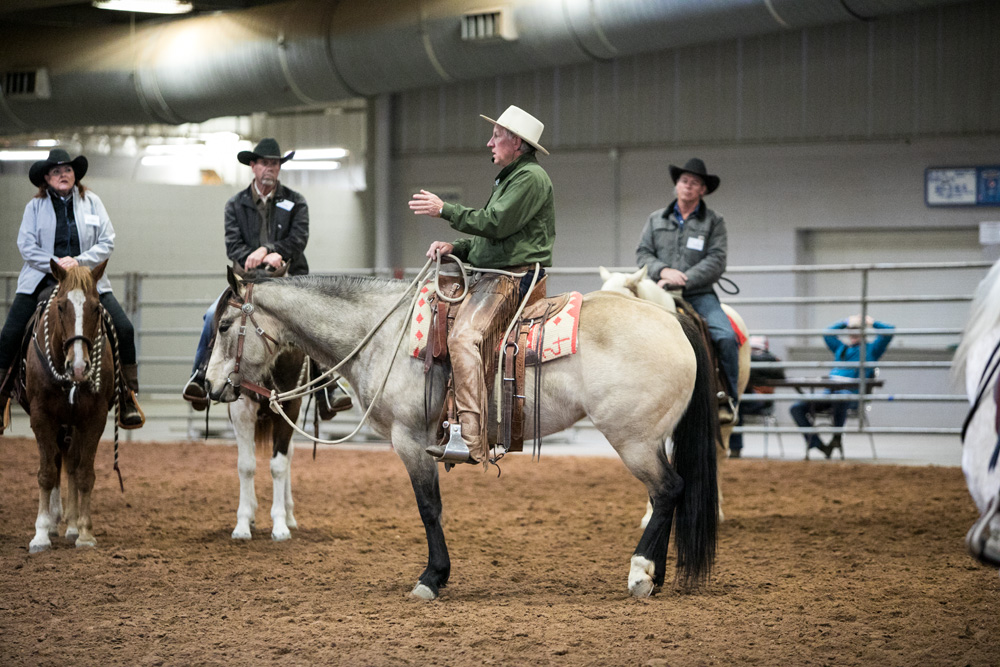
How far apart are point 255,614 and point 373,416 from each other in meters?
0.97

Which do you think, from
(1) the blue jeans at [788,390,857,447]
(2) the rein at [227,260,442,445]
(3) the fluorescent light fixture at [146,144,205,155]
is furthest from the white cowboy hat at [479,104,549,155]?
(3) the fluorescent light fixture at [146,144,205,155]

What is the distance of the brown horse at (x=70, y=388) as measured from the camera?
16.0 ft

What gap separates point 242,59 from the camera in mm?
10266

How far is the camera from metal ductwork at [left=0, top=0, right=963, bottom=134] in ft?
30.5

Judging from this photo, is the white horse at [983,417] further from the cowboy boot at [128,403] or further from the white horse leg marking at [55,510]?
the white horse leg marking at [55,510]

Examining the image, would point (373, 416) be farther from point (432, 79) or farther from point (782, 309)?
point (782, 309)

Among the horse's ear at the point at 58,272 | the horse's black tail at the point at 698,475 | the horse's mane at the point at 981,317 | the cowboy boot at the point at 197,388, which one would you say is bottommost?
the horse's black tail at the point at 698,475

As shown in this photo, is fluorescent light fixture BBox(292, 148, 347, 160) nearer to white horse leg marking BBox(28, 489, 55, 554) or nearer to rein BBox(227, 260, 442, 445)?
white horse leg marking BBox(28, 489, 55, 554)

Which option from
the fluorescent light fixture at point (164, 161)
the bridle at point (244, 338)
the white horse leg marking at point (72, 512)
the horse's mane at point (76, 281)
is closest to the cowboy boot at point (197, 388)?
the bridle at point (244, 338)

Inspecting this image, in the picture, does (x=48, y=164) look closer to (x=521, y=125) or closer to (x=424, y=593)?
Answer: (x=521, y=125)

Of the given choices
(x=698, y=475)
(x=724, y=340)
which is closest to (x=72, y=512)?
(x=698, y=475)

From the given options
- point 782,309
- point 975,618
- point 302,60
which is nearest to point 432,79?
point 302,60

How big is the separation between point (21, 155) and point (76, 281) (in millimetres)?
9632

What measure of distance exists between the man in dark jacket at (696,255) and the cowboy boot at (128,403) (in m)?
3.05
